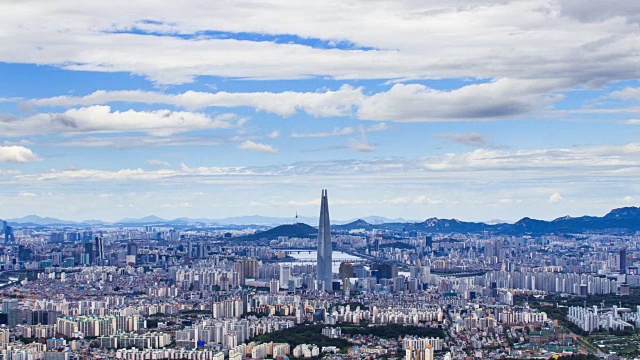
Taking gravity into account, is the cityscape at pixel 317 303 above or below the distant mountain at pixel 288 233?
below

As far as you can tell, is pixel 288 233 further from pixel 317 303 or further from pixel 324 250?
pixel 317 303

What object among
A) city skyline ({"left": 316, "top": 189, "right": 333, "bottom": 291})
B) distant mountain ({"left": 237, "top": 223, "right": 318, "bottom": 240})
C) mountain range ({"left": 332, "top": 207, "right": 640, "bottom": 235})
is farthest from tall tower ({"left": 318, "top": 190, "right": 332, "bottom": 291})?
mountain range ({"left": 332, "top": 207, "right": 640, "bottom": 235})

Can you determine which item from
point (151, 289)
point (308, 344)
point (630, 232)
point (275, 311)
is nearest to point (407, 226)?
point (630, 232)

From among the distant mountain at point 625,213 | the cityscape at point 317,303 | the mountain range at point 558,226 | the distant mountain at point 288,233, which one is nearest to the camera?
the cityscape at point 317,303

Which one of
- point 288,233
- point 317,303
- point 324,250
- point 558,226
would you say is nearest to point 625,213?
point 558,226

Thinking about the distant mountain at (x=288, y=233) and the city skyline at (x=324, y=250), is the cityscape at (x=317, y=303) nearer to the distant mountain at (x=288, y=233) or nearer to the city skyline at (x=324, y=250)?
the city skyline at (x=324, y=250)

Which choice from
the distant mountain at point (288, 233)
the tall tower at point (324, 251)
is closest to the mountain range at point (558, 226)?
the distant mountain at point (288, 233)

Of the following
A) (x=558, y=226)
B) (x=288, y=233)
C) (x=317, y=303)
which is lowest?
(x=317, y=303)

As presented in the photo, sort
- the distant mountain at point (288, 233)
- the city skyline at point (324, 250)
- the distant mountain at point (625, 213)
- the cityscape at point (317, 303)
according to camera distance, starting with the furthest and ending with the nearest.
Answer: the distant mountain at point (625, 213)
the distant mountain at point (288, 233)
the city skyline at point (324, 250)
the cityscape at point (317, 303)
